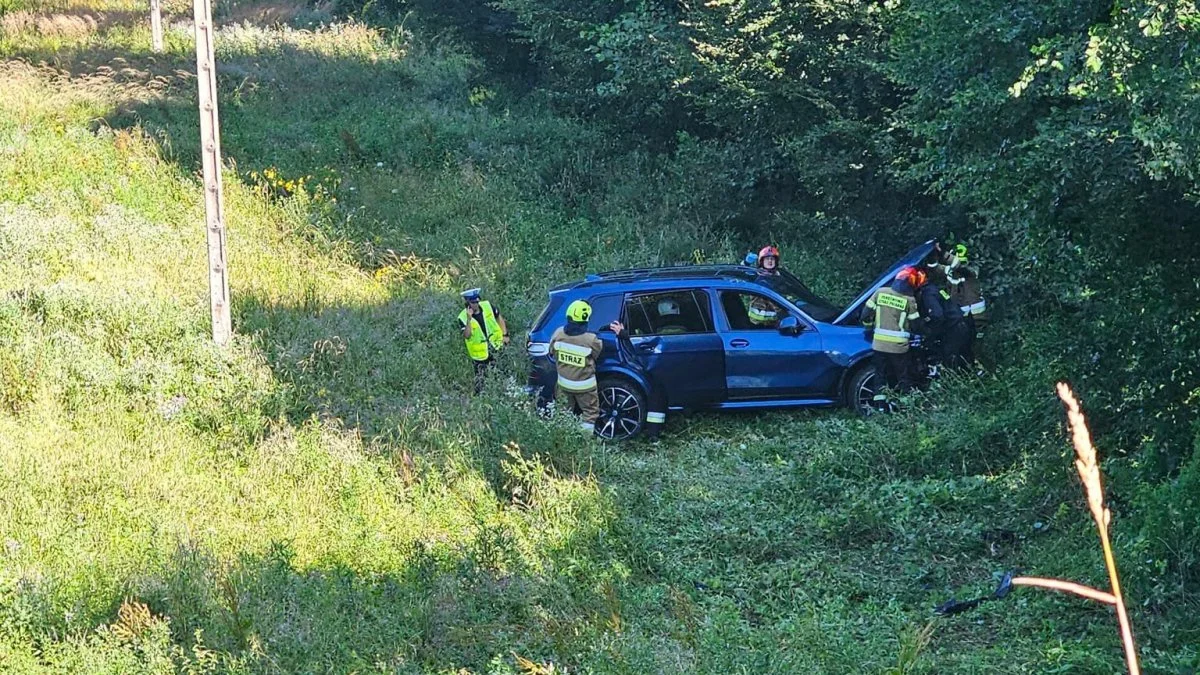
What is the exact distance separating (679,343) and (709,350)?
31cm

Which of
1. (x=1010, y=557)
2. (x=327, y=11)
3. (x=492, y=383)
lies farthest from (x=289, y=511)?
(x=327, y=11)

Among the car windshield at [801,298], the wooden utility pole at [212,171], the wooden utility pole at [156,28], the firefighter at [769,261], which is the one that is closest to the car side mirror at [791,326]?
the car windshield at [801,298]

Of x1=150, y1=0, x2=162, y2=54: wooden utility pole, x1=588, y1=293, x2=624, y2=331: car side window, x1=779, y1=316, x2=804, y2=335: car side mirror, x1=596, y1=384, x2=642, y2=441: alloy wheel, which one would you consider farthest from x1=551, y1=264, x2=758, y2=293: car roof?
x1=150, y1=0, x2=162, y2=54: wooden utility pole

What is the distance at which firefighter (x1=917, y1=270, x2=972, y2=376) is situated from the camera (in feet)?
35.4

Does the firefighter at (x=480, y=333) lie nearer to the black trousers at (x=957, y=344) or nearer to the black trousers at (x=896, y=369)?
the black trousers at (x=896, y=369)

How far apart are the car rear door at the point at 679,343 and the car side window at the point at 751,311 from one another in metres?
0.20

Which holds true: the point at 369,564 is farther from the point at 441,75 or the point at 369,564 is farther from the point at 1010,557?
Answer: the point at 441,75

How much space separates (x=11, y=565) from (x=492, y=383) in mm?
4814

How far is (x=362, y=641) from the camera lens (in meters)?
6.59

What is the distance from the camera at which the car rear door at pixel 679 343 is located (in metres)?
11.0

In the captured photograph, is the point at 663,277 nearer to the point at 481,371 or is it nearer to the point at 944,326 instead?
the point at 481,371

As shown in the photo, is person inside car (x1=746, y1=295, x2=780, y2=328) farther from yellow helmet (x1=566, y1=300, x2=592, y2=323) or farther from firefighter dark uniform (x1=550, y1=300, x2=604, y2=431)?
yellow helmet (x1=566, y1=300, x2=592, y2=323)

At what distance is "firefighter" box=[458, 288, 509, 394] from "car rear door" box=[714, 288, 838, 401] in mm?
2479

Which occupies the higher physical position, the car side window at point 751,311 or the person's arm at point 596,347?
the car side window at point 751,311
